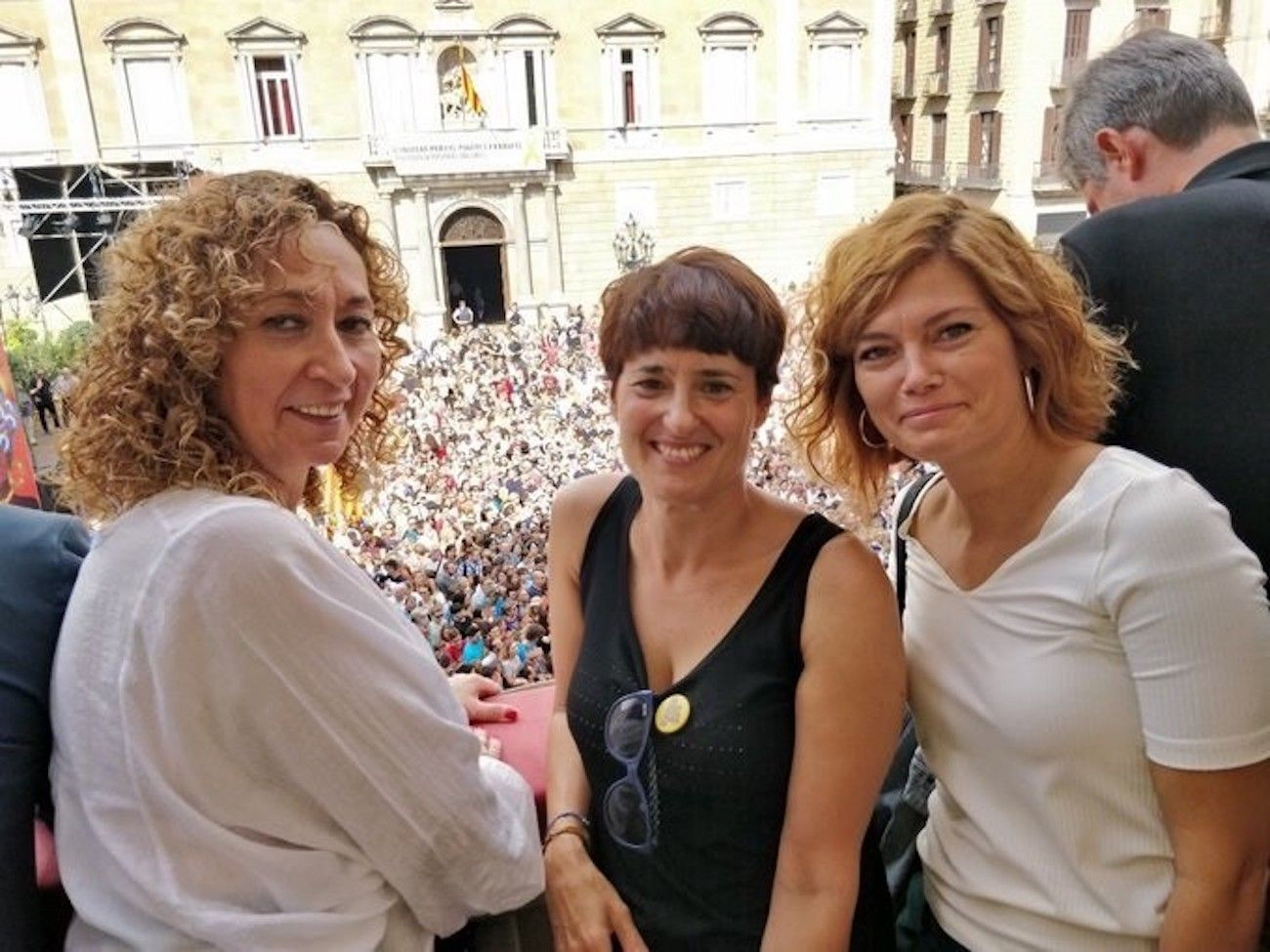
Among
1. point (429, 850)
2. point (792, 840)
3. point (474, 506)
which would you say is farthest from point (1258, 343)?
point (474, 506)

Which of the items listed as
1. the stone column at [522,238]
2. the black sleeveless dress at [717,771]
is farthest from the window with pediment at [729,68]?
the black sleeveless dress at [717,771]

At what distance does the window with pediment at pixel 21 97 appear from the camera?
7262 mm

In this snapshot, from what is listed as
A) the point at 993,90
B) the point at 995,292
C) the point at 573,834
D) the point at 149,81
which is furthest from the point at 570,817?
the point at 993,90

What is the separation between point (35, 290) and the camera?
6.79 metres

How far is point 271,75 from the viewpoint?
27.6ft

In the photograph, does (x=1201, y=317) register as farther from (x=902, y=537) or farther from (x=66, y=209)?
(x=66, y=209)

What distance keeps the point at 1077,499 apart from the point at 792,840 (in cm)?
30

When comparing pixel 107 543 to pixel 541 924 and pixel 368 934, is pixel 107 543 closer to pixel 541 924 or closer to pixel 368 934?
pixel 368 934

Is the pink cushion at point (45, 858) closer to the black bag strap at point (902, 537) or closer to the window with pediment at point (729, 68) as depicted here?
the black bag strap at point (902, 537)

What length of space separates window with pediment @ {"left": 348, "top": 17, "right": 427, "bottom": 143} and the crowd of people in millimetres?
2095

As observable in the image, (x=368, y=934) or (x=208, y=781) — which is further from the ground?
(x=208, y=781)

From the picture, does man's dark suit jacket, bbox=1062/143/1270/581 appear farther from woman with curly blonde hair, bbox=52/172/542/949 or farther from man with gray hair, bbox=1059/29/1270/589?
woman with curly blonde hair, bbox=52/172/542/949

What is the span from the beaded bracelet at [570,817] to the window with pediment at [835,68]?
918cm

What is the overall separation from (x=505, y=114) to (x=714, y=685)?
8884 millimetres
